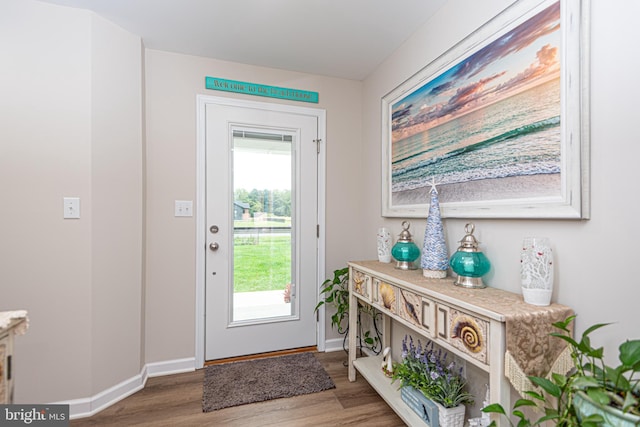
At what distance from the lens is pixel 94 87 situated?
5.82 ft

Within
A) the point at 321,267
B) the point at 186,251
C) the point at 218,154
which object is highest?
the point at 218,154

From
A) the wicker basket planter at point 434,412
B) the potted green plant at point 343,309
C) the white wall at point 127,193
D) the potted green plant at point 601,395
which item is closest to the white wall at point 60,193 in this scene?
the white wall at point 127,193

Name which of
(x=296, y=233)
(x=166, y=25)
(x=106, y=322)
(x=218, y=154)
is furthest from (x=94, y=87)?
(x=296, y=233)

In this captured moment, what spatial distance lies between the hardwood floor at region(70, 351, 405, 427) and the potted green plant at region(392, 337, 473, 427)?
287mm

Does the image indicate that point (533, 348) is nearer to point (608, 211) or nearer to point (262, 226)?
point (608, 211)

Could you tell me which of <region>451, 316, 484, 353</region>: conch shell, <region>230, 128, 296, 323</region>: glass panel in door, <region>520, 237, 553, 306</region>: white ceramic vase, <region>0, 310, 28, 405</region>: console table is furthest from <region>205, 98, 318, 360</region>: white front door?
<region>520, 237, 553, 306</region>: white ceramic vase

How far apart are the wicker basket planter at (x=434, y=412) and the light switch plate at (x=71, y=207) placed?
2.17 m

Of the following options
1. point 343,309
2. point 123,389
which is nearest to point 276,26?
point 343,309

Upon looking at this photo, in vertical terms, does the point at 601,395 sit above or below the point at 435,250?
below

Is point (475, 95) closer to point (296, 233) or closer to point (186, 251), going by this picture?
point (296, 233)

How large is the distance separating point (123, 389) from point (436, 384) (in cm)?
193

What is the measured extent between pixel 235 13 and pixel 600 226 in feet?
6.85

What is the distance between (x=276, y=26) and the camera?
1.90 m

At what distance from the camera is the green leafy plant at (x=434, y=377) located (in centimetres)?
142
